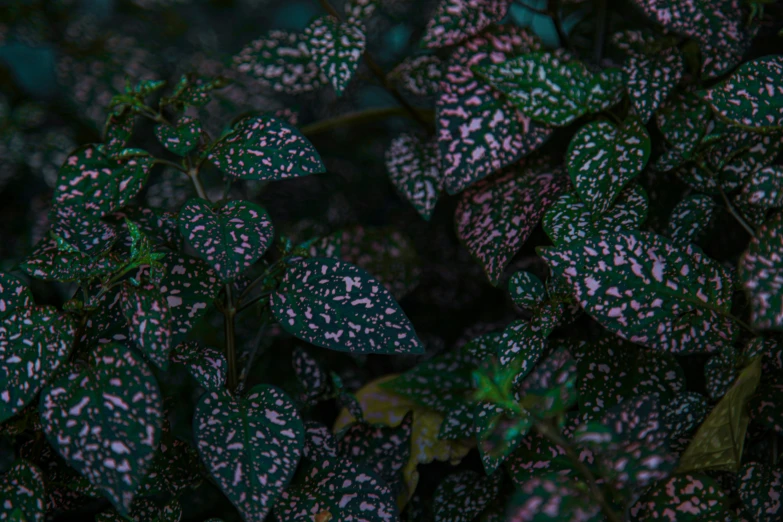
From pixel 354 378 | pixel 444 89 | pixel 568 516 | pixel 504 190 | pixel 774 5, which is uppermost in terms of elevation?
pixel 774 5

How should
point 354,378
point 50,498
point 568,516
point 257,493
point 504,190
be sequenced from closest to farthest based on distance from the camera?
point 568,516
point 257,493
point 50,498
point 504,190
point 354,378

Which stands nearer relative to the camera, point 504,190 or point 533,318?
point 533,318

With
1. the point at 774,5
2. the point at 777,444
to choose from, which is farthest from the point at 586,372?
the point at 774,5

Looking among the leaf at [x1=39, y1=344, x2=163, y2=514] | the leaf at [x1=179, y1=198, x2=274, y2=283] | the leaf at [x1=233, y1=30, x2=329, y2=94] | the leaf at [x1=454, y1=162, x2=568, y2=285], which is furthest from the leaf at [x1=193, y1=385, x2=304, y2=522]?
the leaf at [x1=233, y1=30, x2=329, y2=94]

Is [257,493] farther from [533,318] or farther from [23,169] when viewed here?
[23,169]

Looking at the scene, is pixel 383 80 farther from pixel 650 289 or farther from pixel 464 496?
pixel 464 496

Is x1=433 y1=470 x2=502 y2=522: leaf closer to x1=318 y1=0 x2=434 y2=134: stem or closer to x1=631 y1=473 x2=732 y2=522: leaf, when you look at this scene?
x1=631 y1=473 x2=732 y2=522: leaf

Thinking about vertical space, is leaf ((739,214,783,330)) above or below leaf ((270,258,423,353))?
above

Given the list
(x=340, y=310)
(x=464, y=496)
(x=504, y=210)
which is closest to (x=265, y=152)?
(x=340, y=310)
